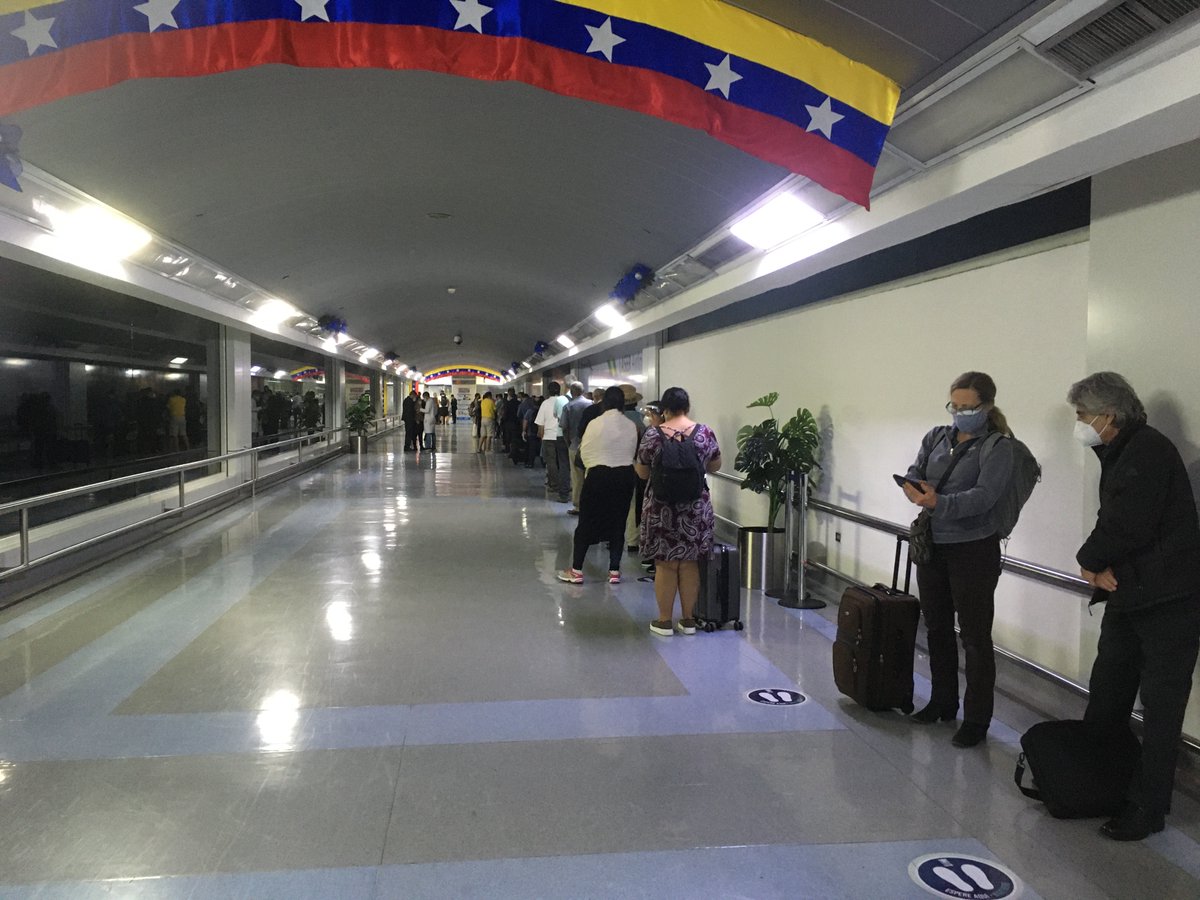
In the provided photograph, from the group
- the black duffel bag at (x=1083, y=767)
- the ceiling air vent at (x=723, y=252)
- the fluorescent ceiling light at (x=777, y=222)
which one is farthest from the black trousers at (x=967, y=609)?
the ceiling air vent at (x=723, y=252)

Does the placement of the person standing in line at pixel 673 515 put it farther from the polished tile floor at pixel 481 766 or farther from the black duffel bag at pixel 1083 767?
the black duffel bag at pixel 1083 767

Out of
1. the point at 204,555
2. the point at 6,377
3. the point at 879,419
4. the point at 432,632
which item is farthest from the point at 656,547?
the point at 6,377

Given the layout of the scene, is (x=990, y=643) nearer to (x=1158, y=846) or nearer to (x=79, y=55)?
(x=1158, y=846)

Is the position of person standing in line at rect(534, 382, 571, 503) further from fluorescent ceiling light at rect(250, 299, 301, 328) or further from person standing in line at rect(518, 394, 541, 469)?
fluorescent ceiling light at rect(250, 299, 301, 328)

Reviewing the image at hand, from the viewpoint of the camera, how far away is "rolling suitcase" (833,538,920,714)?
375 cm

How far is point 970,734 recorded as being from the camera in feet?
11.3

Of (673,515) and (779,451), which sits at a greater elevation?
(779,451)

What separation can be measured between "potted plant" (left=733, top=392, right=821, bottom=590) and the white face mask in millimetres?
2980

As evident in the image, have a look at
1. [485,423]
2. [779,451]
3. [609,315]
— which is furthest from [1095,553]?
[485,423]

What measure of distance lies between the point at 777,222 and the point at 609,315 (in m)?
6.61

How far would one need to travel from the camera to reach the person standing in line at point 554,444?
11148 millimetres

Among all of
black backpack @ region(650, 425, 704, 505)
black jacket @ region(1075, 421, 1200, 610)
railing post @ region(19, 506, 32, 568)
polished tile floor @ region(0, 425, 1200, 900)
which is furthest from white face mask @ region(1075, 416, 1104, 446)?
railing post @ region(19, 506, 32, 568)

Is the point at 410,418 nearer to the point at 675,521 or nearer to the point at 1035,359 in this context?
the point at 675,521

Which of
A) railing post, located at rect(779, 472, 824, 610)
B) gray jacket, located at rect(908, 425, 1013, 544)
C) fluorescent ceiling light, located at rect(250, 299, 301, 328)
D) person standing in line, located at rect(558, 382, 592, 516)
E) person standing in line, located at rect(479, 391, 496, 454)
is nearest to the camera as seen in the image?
gray jacket, located at rect(908, 425, 1013, 544)
